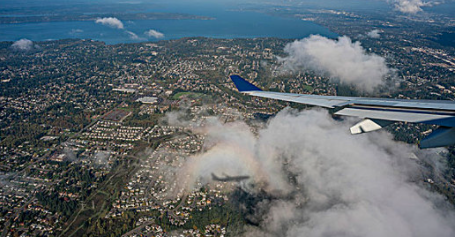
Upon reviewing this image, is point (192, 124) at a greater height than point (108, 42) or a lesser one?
lesser

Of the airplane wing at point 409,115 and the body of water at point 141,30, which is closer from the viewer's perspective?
the airplane wing at point 409,115

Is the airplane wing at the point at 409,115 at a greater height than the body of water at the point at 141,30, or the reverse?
the body of water at the point at 141,30

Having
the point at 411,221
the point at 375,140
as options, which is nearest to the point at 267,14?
the point at 375,140

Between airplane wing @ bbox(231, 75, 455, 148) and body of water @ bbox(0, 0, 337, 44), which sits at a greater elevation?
body of water @ bbox(0, 0, 337, 44)

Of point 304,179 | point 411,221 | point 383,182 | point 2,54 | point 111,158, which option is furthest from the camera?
point 2,54

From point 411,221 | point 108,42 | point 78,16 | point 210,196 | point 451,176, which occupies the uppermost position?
point 78,16

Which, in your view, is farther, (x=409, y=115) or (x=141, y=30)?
(x=141, y=30)

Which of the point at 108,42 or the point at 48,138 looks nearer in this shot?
the point at 48,138

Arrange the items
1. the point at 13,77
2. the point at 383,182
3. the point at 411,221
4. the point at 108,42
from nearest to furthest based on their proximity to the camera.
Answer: the point at 411,221, the point at 383,182, the point at 13,77, the point at 108,42

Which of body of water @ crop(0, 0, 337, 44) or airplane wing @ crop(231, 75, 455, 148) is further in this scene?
body of water @ crop(0, 0, 337, 44)

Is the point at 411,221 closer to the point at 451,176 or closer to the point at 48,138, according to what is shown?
the point at 451,176

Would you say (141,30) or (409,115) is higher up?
(141,30)
